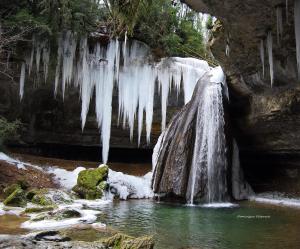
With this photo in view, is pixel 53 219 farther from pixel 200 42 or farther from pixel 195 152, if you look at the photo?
pixel 200 42

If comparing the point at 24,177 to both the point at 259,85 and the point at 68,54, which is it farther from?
the point at 259,85

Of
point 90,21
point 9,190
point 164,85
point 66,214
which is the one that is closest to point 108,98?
point 164,85

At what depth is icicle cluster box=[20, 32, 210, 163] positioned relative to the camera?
712 inches

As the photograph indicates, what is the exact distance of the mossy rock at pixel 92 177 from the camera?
46.2 ft

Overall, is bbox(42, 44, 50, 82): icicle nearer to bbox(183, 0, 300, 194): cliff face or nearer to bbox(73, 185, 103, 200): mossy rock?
bbox(73, 185, 103, 200): mossy rock

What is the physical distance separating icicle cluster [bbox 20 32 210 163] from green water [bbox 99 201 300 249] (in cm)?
573

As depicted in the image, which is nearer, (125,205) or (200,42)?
(125,205)

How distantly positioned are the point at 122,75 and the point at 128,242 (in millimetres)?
12601

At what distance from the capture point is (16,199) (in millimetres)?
11070

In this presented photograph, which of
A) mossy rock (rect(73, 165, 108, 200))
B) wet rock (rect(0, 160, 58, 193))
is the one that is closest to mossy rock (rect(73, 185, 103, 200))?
mossy rock (rect(73, 165, 108, 200))

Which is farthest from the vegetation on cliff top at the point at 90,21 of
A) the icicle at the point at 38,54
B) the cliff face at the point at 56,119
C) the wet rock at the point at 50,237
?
the wet rock at the point at 50,237

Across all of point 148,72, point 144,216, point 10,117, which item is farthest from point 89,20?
point 144,216

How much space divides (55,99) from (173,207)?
9.04m

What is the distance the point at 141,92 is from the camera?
60.2 ft
